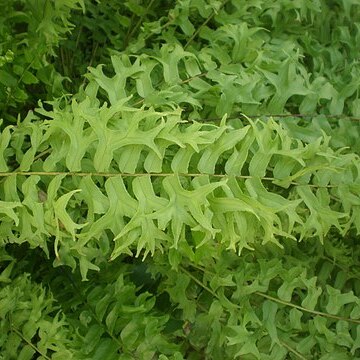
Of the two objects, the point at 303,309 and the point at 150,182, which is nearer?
the point at 150,182

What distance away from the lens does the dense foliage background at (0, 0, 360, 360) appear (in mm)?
903

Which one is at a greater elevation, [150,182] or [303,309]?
[150,182]

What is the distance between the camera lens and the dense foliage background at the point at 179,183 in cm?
90

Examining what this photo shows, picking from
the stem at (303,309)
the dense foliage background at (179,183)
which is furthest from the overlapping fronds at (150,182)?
the stem at (303,309)

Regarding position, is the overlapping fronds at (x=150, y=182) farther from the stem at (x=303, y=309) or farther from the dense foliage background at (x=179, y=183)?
the stem at (x=303, y=309)

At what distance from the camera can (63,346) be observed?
3.47 ft

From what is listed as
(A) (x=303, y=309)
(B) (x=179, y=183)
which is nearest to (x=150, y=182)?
(B) (x=179, y=183)

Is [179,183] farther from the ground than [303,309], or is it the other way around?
[179,183]

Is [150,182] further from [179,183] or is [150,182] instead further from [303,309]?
[303,309]

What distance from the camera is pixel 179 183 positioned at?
0.87 metres

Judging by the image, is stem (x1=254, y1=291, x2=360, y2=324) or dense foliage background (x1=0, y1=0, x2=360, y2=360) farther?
stem (x1=254, y1=291, x2=360, y2=324)

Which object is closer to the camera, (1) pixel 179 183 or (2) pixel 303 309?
(1) pixel 179 183

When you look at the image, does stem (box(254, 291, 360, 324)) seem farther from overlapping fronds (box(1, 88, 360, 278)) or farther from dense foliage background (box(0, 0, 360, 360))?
overlapping fronds (box(1, 88, 360, 278))

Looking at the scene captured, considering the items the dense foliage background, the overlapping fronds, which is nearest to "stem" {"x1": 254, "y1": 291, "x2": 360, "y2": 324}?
the dense foliage background
